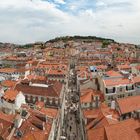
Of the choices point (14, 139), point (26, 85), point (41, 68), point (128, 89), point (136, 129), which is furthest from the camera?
point (41, 68)

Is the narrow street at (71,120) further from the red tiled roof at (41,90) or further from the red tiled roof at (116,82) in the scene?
the red tiled roof at (116,82)

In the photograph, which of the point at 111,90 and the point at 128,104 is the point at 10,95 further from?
the point at 128,104

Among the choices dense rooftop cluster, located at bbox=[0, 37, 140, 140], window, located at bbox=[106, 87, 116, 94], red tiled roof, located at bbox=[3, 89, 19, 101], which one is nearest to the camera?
dense rooftop cluster, located at bbox=[0, 37, 140, 140]

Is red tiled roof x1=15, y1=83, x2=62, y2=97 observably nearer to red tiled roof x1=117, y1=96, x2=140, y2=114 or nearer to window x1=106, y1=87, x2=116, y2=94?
window x1=106, y1=87, x2=116, y2=94

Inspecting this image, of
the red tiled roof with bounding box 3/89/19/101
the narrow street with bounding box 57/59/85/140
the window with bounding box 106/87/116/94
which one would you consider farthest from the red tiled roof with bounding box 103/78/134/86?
the red tiled roof with bounding box 3/89/19/101

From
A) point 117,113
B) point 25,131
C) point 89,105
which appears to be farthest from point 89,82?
point 25,131

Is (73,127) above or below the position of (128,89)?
below

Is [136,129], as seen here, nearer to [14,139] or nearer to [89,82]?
[14,139]

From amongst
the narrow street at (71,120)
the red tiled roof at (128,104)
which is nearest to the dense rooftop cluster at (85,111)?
the red tiled roof at (128,104)

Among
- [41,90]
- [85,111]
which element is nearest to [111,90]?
[85,111]

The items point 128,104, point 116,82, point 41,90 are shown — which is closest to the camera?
point 128,104

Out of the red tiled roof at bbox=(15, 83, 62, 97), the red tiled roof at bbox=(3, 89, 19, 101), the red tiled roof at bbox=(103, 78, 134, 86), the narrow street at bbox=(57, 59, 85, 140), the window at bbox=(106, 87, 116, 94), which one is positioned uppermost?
the red tiled roof at bbox=(103, 78, 134, 86)
